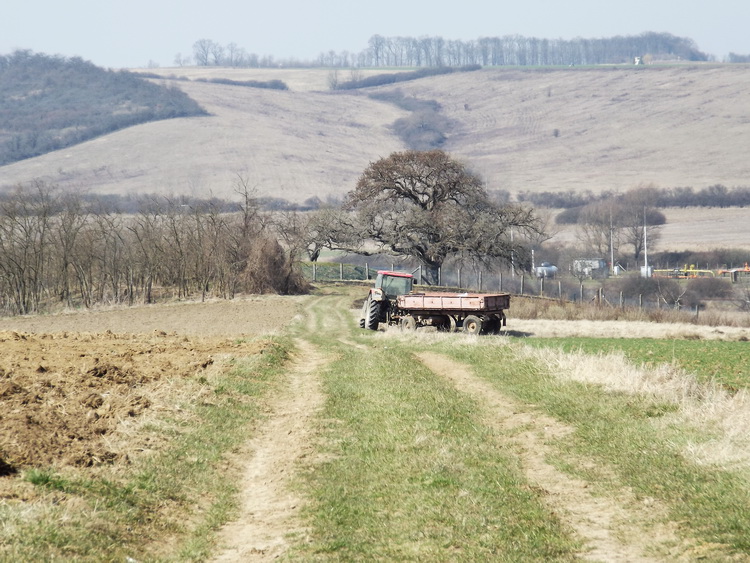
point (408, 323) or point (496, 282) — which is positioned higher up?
point (408, 323)

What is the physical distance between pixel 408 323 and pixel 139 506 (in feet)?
84.0

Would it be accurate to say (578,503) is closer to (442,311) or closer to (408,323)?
(442,311)

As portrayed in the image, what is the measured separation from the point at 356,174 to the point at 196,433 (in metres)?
151

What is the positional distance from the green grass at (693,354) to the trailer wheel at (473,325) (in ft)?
10.9

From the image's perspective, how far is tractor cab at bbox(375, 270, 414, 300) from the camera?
121 ft

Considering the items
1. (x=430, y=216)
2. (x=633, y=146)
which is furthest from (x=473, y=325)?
(x=633, y=146)

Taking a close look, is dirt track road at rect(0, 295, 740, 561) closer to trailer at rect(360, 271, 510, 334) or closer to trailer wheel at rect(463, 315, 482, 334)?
trailer at rect(360, 271, 510, 334)

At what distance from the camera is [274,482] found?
988cm

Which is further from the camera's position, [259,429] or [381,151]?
[381,151]

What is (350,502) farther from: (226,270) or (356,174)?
(356,174)

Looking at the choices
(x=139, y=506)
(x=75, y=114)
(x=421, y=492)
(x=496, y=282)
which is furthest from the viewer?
(x=75, y=114)

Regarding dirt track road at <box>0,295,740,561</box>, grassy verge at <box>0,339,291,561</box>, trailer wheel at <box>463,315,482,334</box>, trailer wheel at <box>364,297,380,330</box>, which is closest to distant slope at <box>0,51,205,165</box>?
trailer wheel at <box>364,297,380,330</box>

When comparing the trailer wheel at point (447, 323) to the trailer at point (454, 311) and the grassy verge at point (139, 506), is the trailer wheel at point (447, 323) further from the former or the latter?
the grassy verge at point (139, 506)

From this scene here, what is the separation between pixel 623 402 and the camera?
14.0 metres
